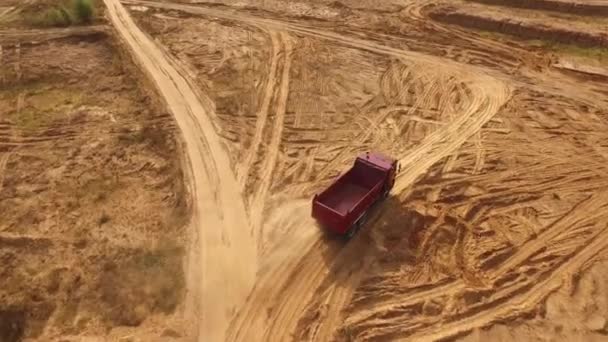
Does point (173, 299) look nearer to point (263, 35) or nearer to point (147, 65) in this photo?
point (147, 65)

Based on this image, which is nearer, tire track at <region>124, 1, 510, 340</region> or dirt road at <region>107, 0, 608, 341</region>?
tire track at <region>124, 1, 510, 340</region>

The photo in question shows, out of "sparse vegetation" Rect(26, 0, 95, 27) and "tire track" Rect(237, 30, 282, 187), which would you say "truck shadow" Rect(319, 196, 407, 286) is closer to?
"tire track" Rect(237, 30, 282, 187)

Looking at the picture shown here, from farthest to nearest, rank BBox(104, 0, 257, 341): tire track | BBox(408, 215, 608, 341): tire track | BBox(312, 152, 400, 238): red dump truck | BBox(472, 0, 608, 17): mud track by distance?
BBox(472, 0, 608, 17): mud track < BBox(312, 152, 400, 238): red dump truck < BBox(104, 0, 257, 341): tire track < BBox(408, 215, 608, 341): tire track

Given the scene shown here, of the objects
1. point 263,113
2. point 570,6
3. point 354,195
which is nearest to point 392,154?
point 354,195

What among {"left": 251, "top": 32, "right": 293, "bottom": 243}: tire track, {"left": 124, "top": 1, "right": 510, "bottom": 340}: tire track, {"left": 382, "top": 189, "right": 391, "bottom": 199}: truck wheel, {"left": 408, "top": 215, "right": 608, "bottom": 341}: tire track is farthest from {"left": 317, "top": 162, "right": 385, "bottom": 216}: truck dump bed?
{"left": 408, "top": 215, "right": 608, "bottom": 341}: tire track

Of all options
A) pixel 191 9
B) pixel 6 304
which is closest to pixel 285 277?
pixel 6 304

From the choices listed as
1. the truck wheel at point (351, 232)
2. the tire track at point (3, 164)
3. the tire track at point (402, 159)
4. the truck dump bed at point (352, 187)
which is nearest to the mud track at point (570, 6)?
the tire track at point (402, 159)

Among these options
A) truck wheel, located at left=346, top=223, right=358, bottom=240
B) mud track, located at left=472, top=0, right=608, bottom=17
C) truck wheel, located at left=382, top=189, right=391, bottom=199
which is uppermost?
mud track, located at left=472, top=0, right=608, bottom=17
